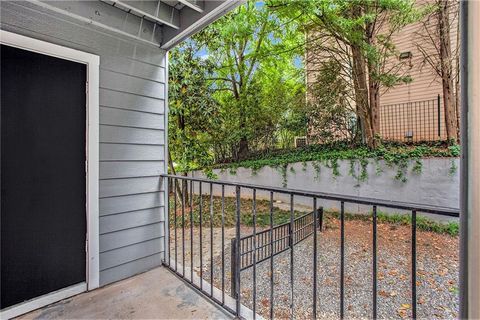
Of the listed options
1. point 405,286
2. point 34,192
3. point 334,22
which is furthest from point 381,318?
point 334,22

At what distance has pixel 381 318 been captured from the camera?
2.23m

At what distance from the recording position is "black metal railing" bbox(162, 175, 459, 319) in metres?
1.08

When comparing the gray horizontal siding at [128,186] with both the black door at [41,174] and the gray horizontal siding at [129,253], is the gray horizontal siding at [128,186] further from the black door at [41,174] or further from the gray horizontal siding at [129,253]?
the gray horizontal siding at [129,253]

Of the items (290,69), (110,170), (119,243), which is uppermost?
(290,69)

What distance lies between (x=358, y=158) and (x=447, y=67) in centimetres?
247

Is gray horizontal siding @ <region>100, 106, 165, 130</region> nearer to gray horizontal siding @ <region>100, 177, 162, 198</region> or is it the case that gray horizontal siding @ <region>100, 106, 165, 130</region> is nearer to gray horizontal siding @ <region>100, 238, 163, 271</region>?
gray horizontal siding @ <region>100, 177, 162, 198</region>

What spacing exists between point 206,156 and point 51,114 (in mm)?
3458

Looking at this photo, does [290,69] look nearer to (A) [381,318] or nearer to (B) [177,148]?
(B) [177,148]

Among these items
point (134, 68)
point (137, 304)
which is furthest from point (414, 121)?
point (137, 304)

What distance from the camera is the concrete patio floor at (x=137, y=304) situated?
167 cm

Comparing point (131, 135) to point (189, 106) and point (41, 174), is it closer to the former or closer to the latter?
point (41, 174)

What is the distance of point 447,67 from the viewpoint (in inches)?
197

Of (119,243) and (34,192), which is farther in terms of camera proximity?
(119,243)

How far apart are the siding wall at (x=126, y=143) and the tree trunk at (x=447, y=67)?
548 cm
